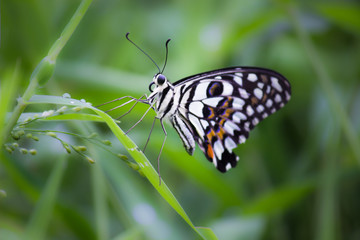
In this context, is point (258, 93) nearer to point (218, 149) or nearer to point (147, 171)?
point (218, 149)

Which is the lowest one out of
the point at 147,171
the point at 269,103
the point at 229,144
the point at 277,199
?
the point at 147,171

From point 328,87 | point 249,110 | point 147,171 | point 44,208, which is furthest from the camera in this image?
point 328,87

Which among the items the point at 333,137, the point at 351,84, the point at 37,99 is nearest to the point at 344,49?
the point at 351,84

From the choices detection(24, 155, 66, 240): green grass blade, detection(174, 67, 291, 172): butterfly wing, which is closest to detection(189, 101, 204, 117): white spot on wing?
detection(174, 67, 291, 172): butterfly wing

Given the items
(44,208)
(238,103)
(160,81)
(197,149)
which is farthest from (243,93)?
(44,208)

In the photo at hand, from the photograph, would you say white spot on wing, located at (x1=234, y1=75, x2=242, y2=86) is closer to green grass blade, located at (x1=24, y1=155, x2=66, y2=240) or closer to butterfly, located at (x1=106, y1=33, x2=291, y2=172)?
butterfly, located at (x1=106, y1=33, x2=291, y2=172)

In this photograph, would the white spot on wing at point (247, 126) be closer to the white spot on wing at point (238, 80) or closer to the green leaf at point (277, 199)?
the white spot on wing at point (238, 80)

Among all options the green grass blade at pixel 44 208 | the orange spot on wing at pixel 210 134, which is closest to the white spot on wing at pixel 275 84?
the orange spot on wing at pixel 210 134
